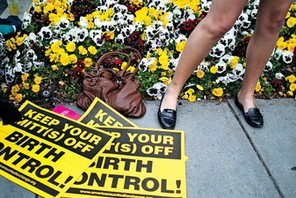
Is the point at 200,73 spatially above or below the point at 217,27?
below

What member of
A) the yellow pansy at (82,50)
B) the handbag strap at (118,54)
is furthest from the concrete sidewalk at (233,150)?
the yellow pansy at (82,50)

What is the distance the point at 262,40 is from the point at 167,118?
0.78 m

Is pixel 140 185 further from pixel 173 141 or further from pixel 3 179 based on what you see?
pixel 3 179

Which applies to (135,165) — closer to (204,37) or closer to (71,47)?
(204,37)

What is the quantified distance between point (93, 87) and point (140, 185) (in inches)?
34.1

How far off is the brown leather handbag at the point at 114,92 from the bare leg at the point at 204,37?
0.20 metres

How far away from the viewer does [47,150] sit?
2160mm

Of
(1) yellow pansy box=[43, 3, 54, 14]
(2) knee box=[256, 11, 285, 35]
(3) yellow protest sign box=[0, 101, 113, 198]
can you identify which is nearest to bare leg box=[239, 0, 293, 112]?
(2) knee box=[256, 11, 285, 35]

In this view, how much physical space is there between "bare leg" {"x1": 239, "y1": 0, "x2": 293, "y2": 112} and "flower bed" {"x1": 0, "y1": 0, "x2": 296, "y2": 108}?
243 mm

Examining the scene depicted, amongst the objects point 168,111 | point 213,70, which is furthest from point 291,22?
point 168,111

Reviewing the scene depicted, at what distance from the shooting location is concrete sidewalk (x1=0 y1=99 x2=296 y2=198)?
2.05m

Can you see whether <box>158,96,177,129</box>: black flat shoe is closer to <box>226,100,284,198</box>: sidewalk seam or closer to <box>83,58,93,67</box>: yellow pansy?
<box>226,100,284,198</box>: sidewalk seam

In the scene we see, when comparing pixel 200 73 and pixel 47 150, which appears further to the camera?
pixel 200 73

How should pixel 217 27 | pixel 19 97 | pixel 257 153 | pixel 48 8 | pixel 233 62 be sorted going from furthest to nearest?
pixel 48 8 → pixel 233 62 → pixel 19 97 → pixel 257 153 → pixel 217 27
